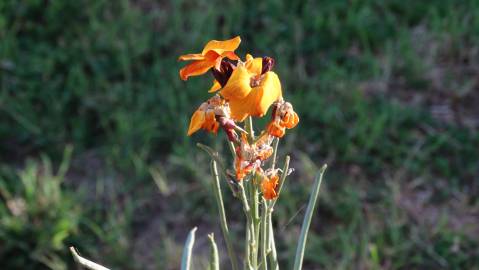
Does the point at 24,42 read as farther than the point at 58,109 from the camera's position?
Yes

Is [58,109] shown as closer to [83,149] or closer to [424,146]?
→ [83,149]

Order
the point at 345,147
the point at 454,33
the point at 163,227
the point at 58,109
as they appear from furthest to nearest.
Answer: the point at 454,33 < the point at 58,109 < the point at 345,147 < the point at 163,227

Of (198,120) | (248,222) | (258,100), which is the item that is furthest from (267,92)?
(248,222)

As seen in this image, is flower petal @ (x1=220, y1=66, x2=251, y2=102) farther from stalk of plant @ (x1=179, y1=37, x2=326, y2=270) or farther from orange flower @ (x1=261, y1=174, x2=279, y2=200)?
orange flower @ (x1=261, y1=174, x2=279, y2=200)

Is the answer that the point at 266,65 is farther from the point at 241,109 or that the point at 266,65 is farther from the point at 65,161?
the point at 65,161

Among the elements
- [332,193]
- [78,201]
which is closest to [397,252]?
[332,193]


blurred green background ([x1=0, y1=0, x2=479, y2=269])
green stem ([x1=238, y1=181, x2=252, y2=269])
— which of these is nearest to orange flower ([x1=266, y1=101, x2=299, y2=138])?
green stem ([x1=238, y1=181, x2=252, y2=269])

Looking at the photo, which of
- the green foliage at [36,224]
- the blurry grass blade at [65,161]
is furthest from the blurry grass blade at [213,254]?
the blurry grass blade at [65,161]

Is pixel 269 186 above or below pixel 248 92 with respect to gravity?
below
